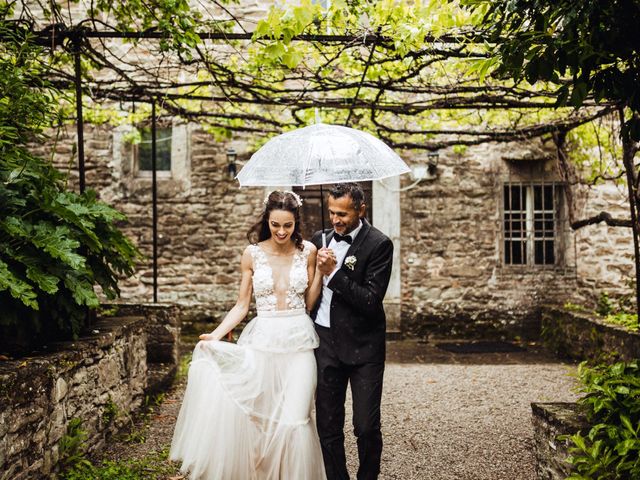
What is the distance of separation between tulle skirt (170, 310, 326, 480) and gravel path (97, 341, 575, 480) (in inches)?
39.1

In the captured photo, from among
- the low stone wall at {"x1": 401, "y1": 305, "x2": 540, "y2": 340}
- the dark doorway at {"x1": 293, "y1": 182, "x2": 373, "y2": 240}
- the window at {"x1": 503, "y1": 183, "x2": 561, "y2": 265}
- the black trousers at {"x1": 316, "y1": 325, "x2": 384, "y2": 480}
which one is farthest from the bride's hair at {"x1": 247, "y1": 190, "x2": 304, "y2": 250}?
the window at {"x1": 503, "y1": 183, "x2": 561, "y2": 265}

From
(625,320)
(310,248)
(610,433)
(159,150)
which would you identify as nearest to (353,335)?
(310,248)

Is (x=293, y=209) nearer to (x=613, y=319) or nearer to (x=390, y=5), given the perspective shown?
(x=390, y=5)

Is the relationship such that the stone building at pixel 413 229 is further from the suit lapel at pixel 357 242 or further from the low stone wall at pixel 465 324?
the suit lapel at pixel 357 242

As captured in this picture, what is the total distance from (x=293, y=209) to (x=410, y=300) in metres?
6.74

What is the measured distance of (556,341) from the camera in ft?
29.6

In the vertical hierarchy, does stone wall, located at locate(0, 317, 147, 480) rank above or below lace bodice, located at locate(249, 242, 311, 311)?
below

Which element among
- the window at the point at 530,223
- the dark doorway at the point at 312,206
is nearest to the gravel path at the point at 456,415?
the window at the point at 530,223

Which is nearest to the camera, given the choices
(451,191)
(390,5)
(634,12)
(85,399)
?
(634,12)

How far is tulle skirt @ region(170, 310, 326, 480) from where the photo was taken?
10.8 feet

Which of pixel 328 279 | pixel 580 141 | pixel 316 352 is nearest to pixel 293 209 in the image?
pixel 328 279

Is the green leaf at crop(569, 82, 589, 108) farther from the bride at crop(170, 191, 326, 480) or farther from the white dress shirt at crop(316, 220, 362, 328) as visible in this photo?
the bride at crop(170, 191, 326, 480)

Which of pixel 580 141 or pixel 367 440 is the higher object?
pixel 580 141

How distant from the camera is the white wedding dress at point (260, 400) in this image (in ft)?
10.8
